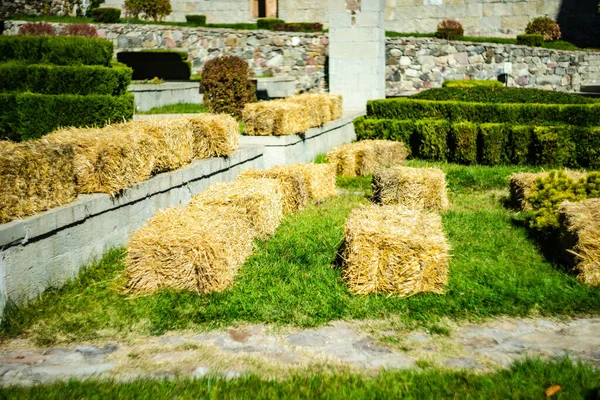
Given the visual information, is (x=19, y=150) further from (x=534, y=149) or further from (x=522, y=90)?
(x=522, y=90)

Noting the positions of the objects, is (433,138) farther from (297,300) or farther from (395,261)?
(297,300)

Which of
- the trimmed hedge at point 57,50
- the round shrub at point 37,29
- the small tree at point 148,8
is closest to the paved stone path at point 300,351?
the trimmed hedge at point 57,50

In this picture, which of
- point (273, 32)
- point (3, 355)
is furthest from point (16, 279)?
point (273, 32)

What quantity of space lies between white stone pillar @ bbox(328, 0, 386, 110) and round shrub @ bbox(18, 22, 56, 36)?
10.7 m

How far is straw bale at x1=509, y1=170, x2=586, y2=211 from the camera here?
9043mm

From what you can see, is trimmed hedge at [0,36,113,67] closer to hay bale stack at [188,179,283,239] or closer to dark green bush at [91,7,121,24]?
hay bale stack at [188,179,283,239]

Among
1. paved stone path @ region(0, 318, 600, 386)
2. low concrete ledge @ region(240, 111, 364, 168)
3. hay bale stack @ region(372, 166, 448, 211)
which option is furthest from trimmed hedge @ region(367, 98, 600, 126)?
paved stone path @ region(0, 318, 600, 386)

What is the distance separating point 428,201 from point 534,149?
172 inches

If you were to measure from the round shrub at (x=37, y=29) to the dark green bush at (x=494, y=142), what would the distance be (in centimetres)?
1552

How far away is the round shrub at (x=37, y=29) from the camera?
2228 centimetres

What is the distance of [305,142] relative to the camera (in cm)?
1203

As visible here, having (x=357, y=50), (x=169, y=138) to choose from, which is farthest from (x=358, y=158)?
(x=357, y=50)

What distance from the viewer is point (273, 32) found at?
26.1 metres

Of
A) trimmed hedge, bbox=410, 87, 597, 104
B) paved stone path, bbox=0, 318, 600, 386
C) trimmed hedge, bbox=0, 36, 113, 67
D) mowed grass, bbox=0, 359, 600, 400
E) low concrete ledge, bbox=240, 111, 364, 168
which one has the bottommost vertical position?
paved stone path, bbox=0, 318, 600, 386
